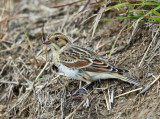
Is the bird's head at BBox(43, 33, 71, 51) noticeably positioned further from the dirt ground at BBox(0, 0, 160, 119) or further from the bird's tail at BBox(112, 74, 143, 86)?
the bird's tail at BBox(112, 74, 143, 86)

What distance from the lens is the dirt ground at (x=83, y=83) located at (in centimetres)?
473

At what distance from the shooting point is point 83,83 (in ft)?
17.8

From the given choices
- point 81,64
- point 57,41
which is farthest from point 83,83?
point 57,41

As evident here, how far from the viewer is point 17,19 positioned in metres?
8.39

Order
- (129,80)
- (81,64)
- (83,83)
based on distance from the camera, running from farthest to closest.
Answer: (83,83), (81,64), (129,80)

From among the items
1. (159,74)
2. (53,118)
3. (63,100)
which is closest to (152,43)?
(159,74)

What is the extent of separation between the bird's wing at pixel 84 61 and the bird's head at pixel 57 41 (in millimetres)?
182


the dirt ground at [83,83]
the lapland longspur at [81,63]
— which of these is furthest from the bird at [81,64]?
the dirt ground at [83,83]

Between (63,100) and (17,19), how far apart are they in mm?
4207

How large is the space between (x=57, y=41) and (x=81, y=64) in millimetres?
819

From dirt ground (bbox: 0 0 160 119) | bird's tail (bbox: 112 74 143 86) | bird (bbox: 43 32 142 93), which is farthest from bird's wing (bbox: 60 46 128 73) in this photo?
dirt ground (bbox: 0 0 160 119)

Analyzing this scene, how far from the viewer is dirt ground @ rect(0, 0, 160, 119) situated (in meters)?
4.73

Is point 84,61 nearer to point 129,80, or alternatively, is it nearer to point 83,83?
point 83,83

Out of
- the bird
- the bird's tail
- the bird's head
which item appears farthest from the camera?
the bird's head
